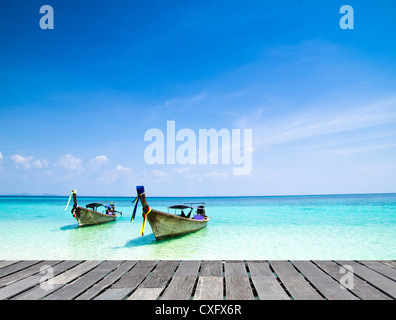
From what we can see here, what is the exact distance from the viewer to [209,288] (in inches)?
105

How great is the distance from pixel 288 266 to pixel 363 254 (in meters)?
10.3

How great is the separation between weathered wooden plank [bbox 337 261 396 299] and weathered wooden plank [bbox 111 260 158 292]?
2825 millimetres

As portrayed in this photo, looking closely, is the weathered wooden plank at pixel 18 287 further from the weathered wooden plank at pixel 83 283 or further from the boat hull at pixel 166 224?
the boat hull at pixel 166 224

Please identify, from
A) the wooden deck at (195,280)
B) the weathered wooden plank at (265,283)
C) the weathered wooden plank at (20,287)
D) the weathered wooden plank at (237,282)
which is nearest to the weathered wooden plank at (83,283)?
the wooden deck at (195,280)

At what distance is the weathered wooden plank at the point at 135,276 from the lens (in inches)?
108

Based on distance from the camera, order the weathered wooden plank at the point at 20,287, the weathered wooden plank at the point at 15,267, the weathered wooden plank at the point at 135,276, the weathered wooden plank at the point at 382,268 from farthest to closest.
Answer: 1. the weathered wooden plank at the point at 15,267
2. the weathered wooden plank at the point at 382,268
3. the weathered wooden plank at the point at 135,276
4. the weathered wooden plank at the point at 20,287

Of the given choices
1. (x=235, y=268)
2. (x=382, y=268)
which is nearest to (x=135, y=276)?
(x=235, y=268)

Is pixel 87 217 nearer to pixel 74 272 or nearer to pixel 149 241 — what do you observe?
pixel 149 241

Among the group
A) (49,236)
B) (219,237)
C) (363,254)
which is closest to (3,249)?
(49,236)

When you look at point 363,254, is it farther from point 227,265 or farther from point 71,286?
point 71,286

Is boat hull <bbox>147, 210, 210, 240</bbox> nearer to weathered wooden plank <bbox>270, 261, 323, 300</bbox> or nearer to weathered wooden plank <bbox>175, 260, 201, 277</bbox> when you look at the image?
weathered wooden plank <bbox>175, 260, 201, 277</bbox>

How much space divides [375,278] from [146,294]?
2.85 m

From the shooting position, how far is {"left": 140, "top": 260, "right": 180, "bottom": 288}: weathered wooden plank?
278cm

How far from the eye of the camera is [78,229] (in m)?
19.0
